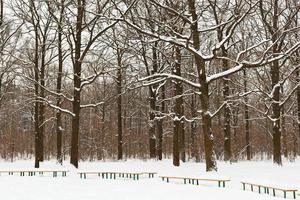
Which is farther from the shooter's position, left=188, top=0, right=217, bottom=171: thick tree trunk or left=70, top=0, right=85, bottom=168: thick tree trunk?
left=70, top=0, right=85, bottom=168: thick tree trunk

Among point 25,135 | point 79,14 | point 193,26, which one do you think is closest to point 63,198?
point 193,26

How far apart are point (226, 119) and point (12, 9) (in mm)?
16032

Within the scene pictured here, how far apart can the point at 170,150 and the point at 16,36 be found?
22709 mm

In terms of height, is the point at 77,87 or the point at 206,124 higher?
the point at 77,87

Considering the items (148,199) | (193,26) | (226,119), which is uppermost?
(193,26)

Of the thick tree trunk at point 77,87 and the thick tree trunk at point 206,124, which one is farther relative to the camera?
the thick tree trunk at point 77,87

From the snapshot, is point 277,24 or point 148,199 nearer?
point 148,199

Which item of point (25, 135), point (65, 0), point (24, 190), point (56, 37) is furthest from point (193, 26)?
point (25, 135)

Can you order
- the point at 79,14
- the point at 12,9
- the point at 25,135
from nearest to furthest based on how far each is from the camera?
the point at 79,14 < the point at 12,9 < the point at 25,135

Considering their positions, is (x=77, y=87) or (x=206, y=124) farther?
(x=77, y=87)

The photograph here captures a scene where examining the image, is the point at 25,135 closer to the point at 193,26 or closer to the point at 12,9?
the point at 12,9

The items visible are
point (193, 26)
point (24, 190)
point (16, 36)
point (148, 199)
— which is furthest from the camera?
point (16, 36)

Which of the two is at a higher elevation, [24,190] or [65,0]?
[65,0]

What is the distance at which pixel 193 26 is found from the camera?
1861 centimetres
